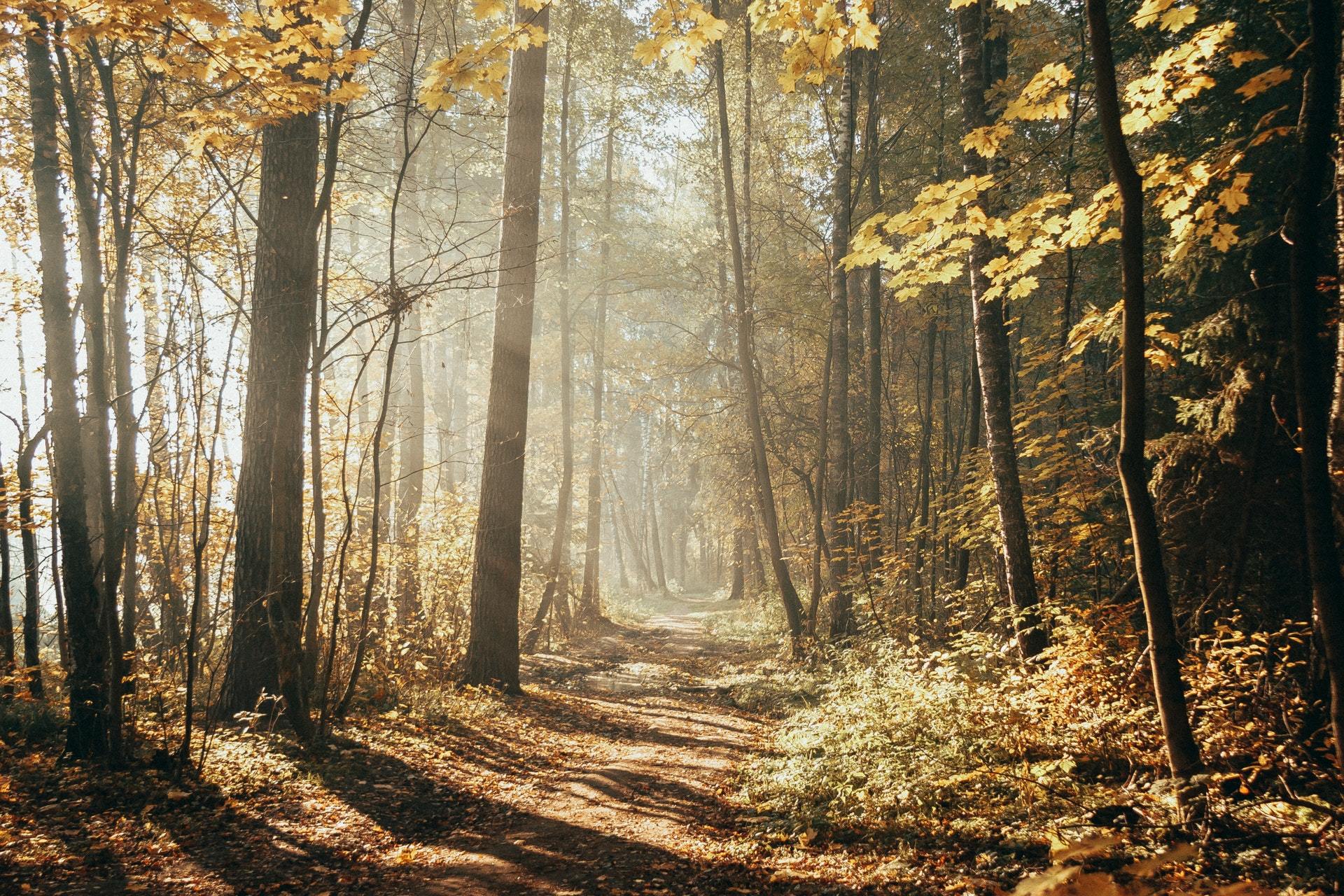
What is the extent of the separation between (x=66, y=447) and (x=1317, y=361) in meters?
8.17

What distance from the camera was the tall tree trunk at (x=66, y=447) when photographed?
538 centimetres

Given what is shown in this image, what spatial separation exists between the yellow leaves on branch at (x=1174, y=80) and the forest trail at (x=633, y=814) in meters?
5.19

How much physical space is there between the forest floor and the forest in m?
0.04

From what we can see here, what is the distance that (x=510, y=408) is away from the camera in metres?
9.82

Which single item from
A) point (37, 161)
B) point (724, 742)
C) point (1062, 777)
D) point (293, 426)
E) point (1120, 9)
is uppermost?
point (1120, 9)

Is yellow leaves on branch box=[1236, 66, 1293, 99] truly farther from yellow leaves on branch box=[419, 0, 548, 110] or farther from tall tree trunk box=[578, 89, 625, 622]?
tall tree trunk box=[578, 89, 625, 622]

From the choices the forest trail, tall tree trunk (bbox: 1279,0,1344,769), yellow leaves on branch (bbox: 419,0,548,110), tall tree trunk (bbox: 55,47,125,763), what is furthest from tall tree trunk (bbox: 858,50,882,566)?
tall tree trunk (bbox: 55,47,125,763)

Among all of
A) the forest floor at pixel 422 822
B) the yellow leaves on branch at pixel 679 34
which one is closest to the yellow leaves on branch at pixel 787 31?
the yellow leaves on branch at pixel 679 34

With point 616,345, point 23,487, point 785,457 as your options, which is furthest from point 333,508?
point 616,345

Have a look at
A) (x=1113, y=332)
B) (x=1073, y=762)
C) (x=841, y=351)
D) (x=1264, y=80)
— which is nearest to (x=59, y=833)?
(x=1073, y=762)

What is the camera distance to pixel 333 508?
1116cm

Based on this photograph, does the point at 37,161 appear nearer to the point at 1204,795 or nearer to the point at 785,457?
the point at 1204,795

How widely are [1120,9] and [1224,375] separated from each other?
15.4 feet

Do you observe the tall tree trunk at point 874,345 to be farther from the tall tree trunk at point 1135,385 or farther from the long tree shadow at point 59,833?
the long tree shadow at point 59,833
